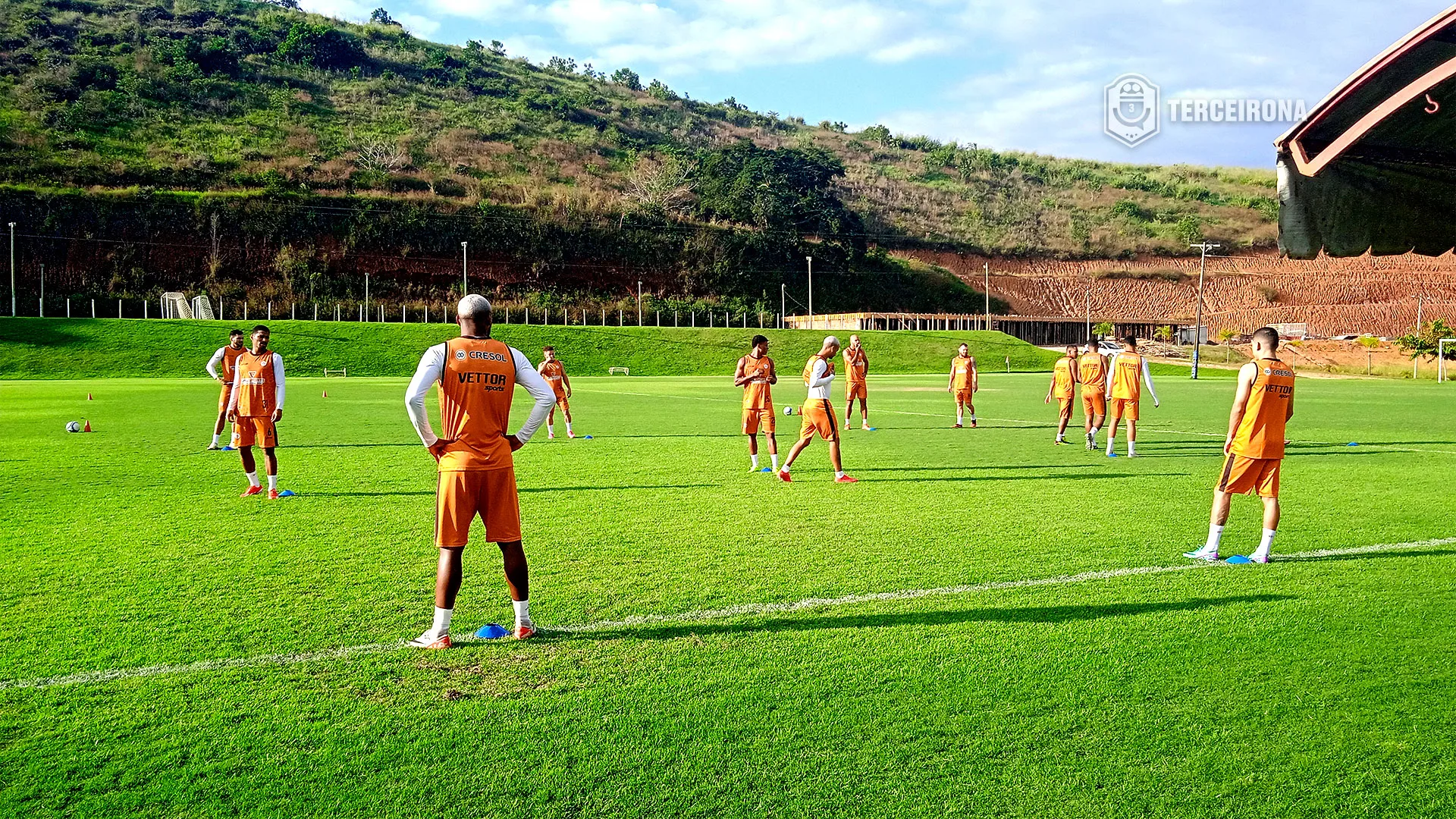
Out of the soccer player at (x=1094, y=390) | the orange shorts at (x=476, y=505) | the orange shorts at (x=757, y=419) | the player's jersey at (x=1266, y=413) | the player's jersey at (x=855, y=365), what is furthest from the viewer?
the player's jersey at (x=855, y=365)

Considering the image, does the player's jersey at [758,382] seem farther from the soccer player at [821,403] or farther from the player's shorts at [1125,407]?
the player's shorts at [1125,407]

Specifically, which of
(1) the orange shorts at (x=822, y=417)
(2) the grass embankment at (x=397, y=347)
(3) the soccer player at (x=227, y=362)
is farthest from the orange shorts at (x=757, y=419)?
(2) the grass embankment at (x=397, y=347)

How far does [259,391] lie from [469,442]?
21.9 ft

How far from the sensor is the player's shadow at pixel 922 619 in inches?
226

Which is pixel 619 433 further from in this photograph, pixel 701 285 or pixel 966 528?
pixel 701 285

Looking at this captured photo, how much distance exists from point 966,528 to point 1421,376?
5333cm

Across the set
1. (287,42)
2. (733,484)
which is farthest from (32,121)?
(733,484)

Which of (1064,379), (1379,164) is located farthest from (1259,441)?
(1064,379)

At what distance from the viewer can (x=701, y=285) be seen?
282ft

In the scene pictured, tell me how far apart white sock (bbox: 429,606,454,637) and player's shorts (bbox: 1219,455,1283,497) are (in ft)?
19.3

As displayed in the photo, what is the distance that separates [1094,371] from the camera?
15547 mm

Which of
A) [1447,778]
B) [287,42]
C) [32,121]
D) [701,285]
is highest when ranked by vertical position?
[287,42]

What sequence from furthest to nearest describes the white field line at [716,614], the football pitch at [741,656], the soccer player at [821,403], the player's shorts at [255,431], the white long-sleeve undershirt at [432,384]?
the soccer player at [821,403], the player's shorts at [255,431], the white long-sleeve undershirt at [432,384], the white field line at [716,614], the football pitch at [741,656]

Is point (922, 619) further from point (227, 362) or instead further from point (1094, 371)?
point (227, 362)
